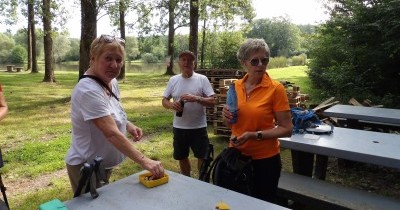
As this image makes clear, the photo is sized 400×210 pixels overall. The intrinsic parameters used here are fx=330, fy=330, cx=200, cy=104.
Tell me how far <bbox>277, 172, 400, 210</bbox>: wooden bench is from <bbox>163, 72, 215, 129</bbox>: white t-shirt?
1330mm

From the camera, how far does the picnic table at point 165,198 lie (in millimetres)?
1905

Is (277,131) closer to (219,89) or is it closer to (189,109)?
(189,109)

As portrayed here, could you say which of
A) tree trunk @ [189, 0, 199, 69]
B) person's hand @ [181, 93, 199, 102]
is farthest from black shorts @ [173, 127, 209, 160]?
tree trunk @ [189, 0, 199, 69]

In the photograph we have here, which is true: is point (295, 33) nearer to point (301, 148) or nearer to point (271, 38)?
point (271, 38)

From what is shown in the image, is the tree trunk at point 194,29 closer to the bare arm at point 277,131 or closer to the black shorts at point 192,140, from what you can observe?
the black shorts at point 192,140

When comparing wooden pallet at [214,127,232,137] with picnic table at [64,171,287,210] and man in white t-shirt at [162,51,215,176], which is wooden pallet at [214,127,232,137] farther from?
picnic table at [64,171,287,210]

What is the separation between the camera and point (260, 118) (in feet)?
9.08

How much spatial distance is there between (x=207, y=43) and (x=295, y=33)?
71855 mm

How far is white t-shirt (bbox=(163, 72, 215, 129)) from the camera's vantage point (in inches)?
171

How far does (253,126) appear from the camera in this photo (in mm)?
2803

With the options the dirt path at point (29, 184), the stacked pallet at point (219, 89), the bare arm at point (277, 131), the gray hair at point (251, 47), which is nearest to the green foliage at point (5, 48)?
the stacked pallet at point (219, 89)

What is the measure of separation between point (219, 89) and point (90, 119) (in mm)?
5340

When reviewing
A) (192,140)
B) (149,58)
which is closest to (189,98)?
(192,140)

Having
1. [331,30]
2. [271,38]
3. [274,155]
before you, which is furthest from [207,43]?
[271,38]
